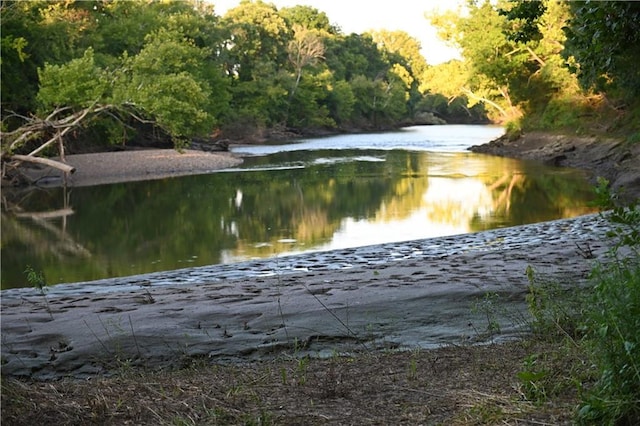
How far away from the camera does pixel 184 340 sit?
21.3 feet

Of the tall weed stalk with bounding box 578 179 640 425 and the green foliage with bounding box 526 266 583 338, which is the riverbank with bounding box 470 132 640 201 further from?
the tall weed stalk with bounding box 578 179 640 425

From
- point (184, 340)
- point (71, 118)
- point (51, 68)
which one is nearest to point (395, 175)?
point (71, 118)

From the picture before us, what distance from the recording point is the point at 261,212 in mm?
20891

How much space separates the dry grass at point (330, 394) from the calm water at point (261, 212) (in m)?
8.54

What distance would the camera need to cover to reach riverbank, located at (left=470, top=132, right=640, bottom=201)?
21984 mm

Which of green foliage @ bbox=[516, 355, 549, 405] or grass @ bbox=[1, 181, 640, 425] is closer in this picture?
grass @ bbox=[1, 181, 640, 425]

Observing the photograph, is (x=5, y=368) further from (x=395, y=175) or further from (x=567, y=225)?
(x=395, y=175)

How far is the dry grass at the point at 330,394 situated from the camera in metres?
4.21

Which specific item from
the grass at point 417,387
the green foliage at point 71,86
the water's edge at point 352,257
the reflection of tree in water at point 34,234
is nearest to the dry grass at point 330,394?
the grass at point 417,387

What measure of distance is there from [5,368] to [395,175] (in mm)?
24664

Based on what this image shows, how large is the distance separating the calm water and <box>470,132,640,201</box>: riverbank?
1138 mm

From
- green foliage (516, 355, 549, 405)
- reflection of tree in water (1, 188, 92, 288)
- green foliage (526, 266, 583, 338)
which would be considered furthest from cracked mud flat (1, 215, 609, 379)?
reflection of tree in water (1, 188, 92, 288)

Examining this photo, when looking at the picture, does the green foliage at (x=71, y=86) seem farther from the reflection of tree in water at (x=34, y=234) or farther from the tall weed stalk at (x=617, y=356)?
the tall weed stalk at (x=617, y=356)

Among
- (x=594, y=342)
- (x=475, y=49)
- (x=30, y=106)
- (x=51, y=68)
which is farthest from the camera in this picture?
(x=475, y=49)
